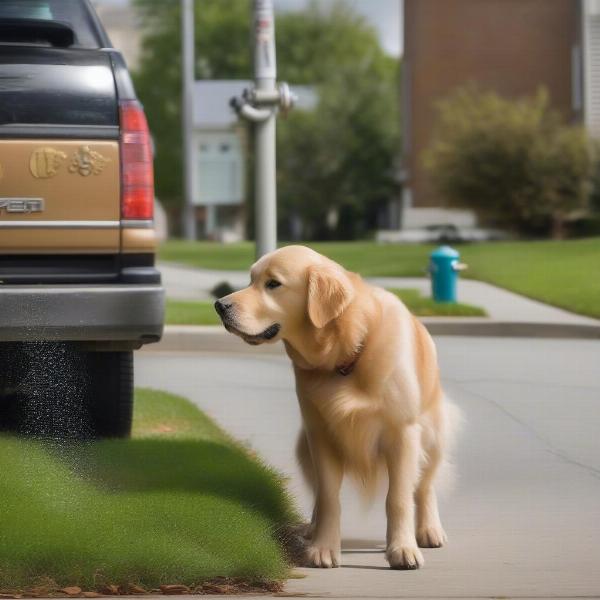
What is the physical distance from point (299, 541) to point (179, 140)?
279 ft

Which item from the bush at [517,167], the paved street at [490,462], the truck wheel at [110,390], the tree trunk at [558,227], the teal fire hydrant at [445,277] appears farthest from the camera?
the tree trunk at [558,227]

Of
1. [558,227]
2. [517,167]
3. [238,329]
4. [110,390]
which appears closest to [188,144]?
[517,167]

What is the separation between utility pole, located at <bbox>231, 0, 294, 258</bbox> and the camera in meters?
17.4

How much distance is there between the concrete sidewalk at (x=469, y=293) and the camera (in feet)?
61.7

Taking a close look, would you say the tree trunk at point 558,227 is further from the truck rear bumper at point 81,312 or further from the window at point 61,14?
the truck rear bumper at point 81,312

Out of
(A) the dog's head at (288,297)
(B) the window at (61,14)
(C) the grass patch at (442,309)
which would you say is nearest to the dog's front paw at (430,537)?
(A) the dog's head at (288,297)

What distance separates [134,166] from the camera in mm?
7652

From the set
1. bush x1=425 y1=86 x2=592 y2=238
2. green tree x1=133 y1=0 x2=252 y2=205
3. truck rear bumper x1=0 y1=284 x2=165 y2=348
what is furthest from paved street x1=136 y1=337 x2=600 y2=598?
green tree x1=133 y1=0 x2=252 y2=205

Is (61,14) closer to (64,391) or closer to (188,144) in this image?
(64,391)

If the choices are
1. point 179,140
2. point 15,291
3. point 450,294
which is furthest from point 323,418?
point 179,140

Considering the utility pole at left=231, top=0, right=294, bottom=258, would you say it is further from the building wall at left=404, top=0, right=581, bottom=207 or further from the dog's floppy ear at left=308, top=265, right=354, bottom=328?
the building wall at left=404, top=0, right=581, bottom=207

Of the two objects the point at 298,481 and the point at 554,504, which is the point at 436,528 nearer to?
the point at 554,504

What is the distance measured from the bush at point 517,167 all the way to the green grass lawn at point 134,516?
36383 millimetres

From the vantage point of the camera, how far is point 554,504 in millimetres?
7770
